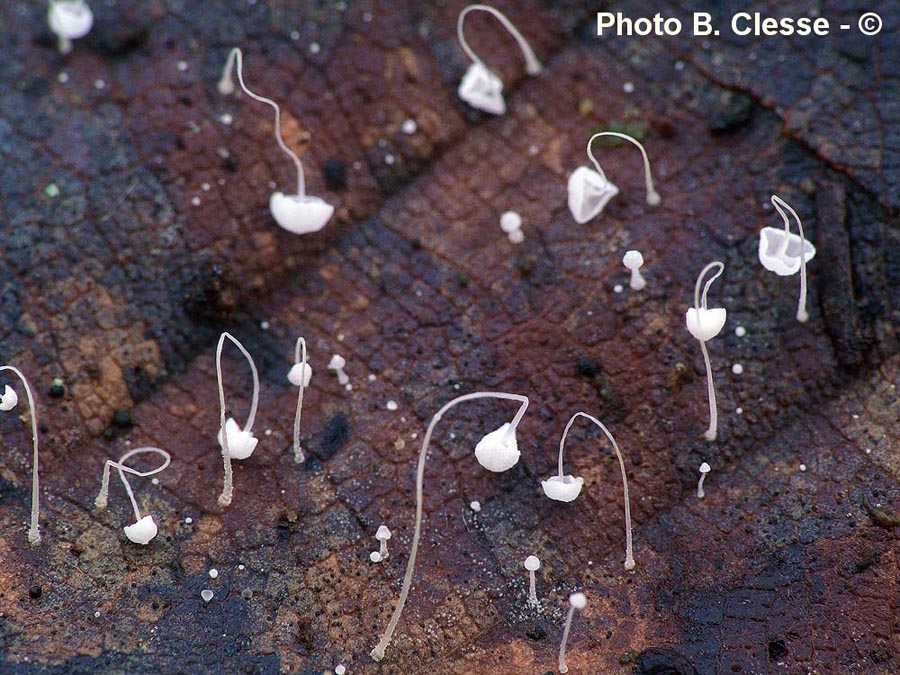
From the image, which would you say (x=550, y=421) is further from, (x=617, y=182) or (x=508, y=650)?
(x=617, y=182)

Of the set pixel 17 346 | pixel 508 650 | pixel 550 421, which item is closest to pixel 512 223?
pixel 550 421

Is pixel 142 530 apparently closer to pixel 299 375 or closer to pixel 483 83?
Answer: pixel 299 375

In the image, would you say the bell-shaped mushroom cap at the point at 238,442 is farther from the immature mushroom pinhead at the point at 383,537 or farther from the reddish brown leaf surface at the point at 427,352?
the immature mushroom pinhead at the point at 383,537

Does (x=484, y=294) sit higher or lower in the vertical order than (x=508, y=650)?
higher

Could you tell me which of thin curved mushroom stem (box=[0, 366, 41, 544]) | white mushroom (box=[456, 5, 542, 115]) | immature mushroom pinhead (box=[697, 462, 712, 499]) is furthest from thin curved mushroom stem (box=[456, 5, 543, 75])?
thin curved mushroom stem (box=[0, 366, 41, 544])

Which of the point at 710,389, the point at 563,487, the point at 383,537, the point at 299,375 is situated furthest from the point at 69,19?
the point at 710,389

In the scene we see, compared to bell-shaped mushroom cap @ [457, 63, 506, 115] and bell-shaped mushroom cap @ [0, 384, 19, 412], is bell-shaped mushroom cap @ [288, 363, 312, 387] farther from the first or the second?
bell-shaped mushroom cap @ [457, 63, 506, 115]
